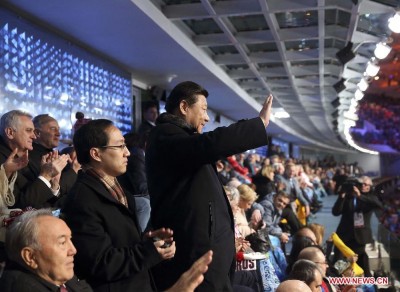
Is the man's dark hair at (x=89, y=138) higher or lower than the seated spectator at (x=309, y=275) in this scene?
higher

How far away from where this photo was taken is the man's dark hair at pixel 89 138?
6.89 feet

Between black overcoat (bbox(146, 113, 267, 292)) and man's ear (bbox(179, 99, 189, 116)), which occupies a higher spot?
man's ear (bbox(179, 99, 189, 116))

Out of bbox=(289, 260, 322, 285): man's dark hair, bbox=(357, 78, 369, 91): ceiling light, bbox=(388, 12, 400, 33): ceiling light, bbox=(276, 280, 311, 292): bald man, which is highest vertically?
bbox=(388, 12, 400, 33): ceiling light

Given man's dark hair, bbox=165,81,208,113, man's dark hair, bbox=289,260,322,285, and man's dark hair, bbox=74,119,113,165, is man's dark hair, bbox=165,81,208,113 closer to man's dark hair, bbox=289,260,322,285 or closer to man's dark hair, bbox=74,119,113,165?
man's dark hair, bbox=74,119,113,165

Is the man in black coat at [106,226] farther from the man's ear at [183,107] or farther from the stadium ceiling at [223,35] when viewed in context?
the stadium ceiling at [223,35]

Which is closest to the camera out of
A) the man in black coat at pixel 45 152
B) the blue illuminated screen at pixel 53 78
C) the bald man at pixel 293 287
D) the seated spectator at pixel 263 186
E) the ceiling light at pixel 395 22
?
the bald man at pixel 293 287

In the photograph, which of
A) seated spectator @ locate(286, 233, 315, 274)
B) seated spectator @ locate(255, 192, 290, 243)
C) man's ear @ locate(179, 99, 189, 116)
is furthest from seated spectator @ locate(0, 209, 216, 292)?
seated spectator @ locate(255, 192, 290, 243)

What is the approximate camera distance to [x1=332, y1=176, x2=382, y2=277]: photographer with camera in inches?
274

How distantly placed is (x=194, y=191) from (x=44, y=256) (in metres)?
0.70

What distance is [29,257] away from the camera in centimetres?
169

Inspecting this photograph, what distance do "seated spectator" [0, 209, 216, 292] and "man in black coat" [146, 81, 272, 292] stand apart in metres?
0.45

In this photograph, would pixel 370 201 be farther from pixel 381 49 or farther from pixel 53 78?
pixel 53 78

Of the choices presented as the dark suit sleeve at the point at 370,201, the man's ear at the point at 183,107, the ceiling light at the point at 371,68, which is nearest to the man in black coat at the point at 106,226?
the man's ear at the point at 183,107

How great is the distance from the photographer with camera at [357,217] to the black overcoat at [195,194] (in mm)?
5104
